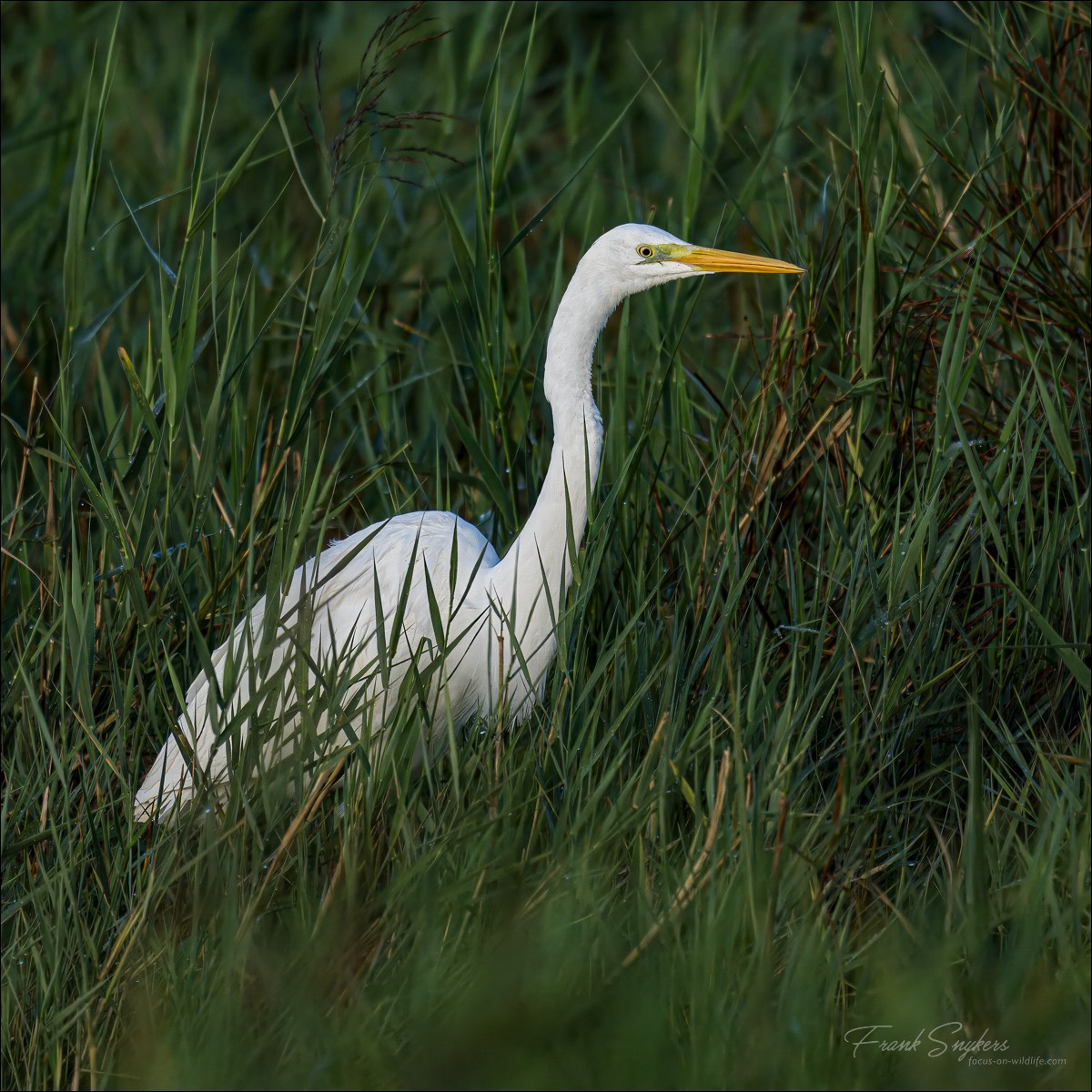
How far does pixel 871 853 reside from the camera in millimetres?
2047

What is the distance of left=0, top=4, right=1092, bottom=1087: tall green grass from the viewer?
161cm

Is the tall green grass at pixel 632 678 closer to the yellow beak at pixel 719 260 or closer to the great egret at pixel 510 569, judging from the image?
the great egret at pixel 510 569

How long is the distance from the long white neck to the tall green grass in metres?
0.11

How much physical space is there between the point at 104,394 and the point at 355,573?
82 centimetres

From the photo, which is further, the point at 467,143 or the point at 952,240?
the point at 467,143

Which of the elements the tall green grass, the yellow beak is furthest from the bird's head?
the tall green grass

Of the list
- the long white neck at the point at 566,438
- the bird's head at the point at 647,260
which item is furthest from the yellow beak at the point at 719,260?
the long white neck at the point at 566,438

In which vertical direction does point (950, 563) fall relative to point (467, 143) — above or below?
below

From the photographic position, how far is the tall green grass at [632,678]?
1.61m

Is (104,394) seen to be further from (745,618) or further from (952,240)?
(952,240)

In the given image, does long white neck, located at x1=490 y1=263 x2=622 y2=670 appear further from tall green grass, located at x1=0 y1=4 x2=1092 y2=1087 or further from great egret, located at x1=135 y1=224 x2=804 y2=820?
tall green grass, located at x1=0 y1=4 x2=1092 y2=1087

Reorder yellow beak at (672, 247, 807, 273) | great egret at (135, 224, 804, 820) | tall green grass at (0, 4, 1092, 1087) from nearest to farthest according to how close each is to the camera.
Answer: tall green grass at (0, 4, 1092, 1087), great egret at (135, 224, 804, 820), yellow beak at (672, 247, 807, 273)

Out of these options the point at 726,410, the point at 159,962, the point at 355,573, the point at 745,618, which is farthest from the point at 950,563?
the point at 159,962

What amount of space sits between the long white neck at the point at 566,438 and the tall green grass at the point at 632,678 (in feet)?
0.37
